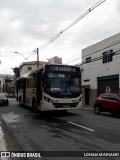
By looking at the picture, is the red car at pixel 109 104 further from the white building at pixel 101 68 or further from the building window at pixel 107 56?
the building window at pixel 107 56

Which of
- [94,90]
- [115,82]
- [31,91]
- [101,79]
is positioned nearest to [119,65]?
[115,82]

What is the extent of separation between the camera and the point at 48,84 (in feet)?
63.2

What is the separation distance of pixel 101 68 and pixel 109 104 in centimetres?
1334

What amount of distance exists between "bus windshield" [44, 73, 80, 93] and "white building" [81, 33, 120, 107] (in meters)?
12.2

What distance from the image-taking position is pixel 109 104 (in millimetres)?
22156

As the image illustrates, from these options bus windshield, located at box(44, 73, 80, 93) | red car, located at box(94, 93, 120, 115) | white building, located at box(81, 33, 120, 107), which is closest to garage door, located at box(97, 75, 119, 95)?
white building, located at box(81, 33, 120, 107)

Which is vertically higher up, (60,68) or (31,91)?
(60,68)

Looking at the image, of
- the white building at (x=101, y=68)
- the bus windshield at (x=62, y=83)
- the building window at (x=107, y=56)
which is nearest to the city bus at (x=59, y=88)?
the bus windshield at (x=62, y=83)

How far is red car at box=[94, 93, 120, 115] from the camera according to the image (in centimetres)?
2147

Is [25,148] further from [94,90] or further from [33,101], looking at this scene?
[94,90]

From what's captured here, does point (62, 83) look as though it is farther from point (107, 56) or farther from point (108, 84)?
point (107, 56)

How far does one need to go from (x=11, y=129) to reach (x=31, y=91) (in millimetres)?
9912

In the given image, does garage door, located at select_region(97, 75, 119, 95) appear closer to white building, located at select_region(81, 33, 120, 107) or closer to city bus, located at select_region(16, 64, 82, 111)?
white building, located at select_region(81, 33, 120, 107)

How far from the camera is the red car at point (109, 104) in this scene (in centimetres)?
2147
